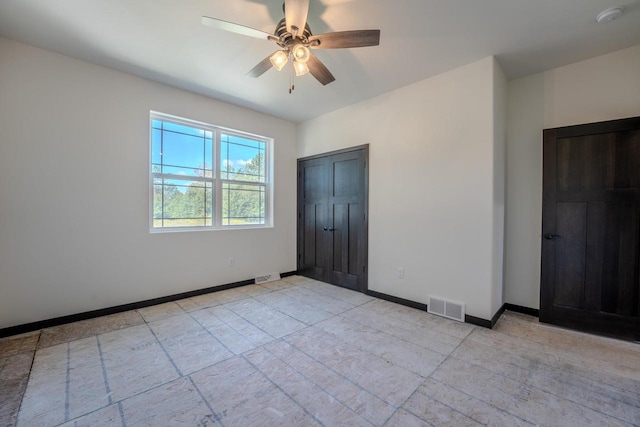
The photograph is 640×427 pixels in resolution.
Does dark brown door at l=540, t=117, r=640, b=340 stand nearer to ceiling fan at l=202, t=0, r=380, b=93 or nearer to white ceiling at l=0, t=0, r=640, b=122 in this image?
white ceiling at l=0, t=0, r=640, b=122

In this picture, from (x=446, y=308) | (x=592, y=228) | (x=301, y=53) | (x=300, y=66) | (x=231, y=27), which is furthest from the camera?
(x=446, y=308)

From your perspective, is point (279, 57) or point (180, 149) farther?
point (180, 149)

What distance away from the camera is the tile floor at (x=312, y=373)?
1540 millimetres

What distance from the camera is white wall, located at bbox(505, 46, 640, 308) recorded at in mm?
2602

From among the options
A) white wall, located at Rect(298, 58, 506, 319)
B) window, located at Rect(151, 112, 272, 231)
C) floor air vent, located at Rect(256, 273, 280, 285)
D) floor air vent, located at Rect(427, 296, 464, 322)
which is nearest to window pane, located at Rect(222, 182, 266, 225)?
window, located at Rect(151, 112, 272, 231)

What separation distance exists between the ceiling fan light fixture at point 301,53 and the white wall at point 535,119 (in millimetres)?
2671

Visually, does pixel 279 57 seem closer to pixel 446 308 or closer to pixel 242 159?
pixel 242 159

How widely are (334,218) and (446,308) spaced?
6.53 ft

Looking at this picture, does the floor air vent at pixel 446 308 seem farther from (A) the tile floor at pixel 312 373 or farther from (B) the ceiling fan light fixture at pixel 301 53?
(B) the ceiling fan light fixture at pixel 301 53

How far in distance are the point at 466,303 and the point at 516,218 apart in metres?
1.25

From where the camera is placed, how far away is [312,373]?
1923mm

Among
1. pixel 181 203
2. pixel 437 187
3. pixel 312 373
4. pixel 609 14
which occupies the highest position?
pixel 609 14

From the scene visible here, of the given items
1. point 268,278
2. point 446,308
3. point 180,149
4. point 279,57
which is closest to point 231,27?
point 279,57

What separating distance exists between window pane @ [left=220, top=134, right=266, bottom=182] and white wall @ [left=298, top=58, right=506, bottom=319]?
5.47ft
